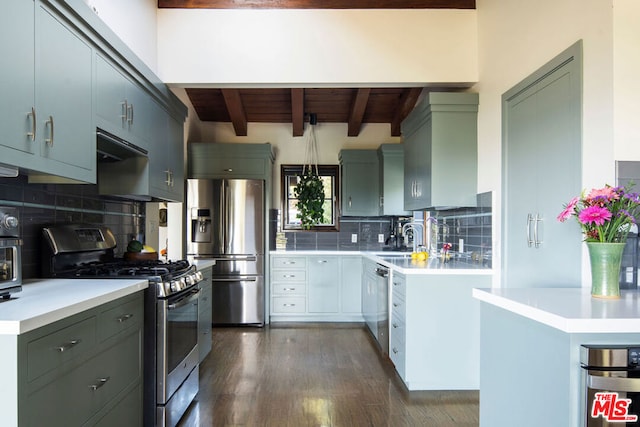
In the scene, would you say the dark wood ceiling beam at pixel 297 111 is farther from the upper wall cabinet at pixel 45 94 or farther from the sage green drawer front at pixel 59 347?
the sage green drawer front at pixel 59 347

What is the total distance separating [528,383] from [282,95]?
430 centimetres

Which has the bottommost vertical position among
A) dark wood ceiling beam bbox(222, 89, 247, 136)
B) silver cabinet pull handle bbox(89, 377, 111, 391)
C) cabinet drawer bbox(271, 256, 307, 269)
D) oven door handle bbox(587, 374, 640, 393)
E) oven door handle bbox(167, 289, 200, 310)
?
silver cabinet pull handle bbox(89, 377, 111, 391)

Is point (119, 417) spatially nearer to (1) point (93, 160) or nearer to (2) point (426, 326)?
(1) point (93, 160)

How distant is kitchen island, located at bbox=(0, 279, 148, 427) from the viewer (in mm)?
1269

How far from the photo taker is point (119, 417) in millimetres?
1995

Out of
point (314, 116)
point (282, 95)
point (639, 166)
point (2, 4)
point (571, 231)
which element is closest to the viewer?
point (2, 4)

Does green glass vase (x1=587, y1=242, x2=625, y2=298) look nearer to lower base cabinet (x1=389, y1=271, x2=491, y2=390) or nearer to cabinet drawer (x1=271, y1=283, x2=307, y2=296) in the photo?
lower base cabinet (x1=389, y1=271, x2=491, y2=390)

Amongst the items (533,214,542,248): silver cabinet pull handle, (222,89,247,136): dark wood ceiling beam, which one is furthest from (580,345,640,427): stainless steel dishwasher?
(222,89,247,136): dark wood ceiling beam

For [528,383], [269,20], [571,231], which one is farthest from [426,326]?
[269,20]

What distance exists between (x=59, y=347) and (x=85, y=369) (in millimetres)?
240

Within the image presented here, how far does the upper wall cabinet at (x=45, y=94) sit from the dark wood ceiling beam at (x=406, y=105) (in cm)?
339

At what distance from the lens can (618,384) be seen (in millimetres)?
1280

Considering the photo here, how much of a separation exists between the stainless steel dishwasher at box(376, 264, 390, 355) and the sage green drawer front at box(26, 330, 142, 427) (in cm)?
211

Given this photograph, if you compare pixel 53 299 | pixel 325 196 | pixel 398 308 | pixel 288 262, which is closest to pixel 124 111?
pixel 53 299
